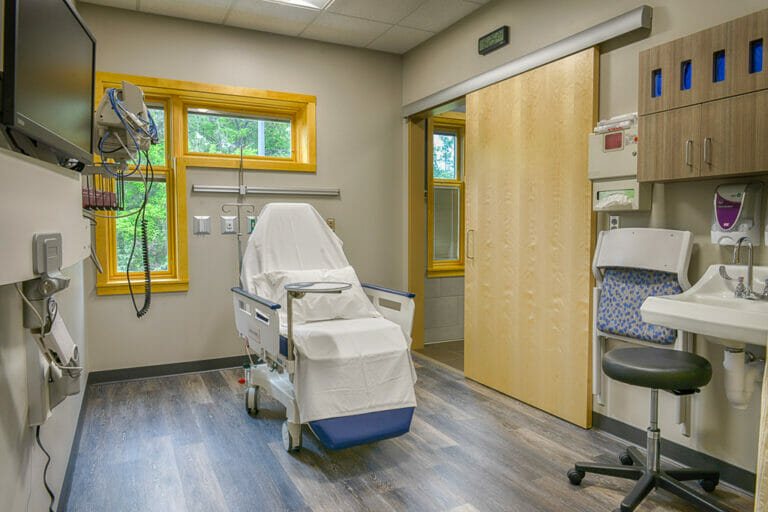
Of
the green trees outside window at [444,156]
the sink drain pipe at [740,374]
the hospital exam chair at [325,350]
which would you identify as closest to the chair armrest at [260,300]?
the hospital exam chair at [325,350]

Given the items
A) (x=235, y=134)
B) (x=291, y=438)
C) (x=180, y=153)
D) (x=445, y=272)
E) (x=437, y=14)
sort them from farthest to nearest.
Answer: (x=445, y=272) → (x=235, y=134) → (x=180, y=153) → (x=437, y=14) → (x=291, y=438)

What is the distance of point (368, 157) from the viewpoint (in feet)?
14.8

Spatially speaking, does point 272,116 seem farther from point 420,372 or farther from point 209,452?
point 209,452

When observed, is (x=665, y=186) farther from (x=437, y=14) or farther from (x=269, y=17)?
(x=269, y=17)

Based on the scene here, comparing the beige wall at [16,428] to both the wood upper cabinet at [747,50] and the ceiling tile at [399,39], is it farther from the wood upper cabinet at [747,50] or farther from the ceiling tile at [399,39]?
the ceiling tile at [399,39]

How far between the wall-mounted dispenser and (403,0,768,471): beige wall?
0.11 meters

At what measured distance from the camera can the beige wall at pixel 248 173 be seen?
3654 mm

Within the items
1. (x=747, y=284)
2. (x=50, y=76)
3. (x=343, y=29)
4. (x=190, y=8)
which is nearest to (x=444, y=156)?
(x=343, y=29)

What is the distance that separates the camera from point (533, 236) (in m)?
3.13

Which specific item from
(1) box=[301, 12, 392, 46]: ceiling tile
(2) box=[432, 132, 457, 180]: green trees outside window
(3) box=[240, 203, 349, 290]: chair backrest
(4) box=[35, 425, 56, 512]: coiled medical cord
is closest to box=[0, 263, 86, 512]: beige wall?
(4) box=[35, 425, 56, 512]: coiled medical cord

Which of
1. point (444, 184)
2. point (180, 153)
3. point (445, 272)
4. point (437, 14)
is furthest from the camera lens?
point (444, 184)

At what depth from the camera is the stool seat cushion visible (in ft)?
6.15

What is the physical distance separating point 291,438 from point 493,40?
2783mm

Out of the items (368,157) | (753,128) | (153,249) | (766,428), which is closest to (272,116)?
(368,157)
